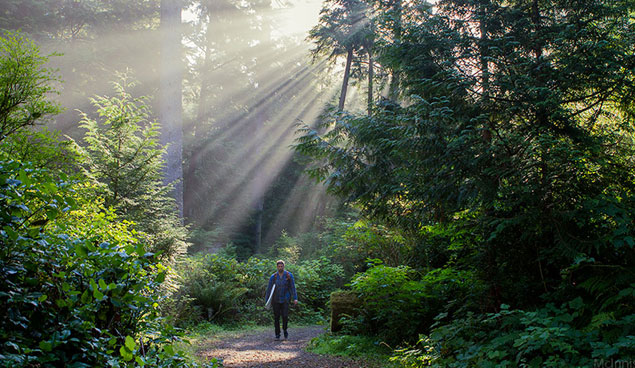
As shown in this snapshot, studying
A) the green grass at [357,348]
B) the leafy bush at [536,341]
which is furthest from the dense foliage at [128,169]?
the leafy bush at [536,341]

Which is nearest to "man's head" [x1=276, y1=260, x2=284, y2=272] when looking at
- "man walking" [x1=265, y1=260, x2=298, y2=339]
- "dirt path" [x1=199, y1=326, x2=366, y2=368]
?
"man walking" [x1=265, y1=260, x2=298, y2=339]

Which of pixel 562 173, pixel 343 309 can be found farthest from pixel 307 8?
pixel 562 173

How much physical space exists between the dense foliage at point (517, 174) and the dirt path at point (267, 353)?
4.97ft

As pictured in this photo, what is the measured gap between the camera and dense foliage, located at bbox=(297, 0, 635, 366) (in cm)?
420

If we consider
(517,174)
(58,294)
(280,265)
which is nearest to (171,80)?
(280,265)

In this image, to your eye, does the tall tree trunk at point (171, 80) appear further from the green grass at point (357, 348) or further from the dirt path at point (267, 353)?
the green grass at point (357, 348)

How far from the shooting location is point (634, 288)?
3.79m

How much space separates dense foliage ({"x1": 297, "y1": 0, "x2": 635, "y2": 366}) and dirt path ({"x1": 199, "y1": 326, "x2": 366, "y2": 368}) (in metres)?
1.51

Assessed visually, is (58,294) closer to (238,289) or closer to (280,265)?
(280,265)

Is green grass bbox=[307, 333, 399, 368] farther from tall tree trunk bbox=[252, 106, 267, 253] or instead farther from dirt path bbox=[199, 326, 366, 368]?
tall tree trunk bbox=[252, 106, 267, 253]

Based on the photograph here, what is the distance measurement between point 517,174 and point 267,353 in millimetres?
5644

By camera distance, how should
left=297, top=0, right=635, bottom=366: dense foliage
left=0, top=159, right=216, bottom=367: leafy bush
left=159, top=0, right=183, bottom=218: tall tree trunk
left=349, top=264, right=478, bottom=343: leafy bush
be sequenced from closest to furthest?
left=0, top=159, right=216, bottom=367: leafy bush → left=297, top=0, right=635, bottom=366: dense foliage → left=349, top=264, right=478, bottom=343: leafy bush → left=159, top=0, right=183, bottom=218: tall tree trunk

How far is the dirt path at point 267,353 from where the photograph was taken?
6199 millimetres

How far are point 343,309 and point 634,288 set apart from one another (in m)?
5.83
